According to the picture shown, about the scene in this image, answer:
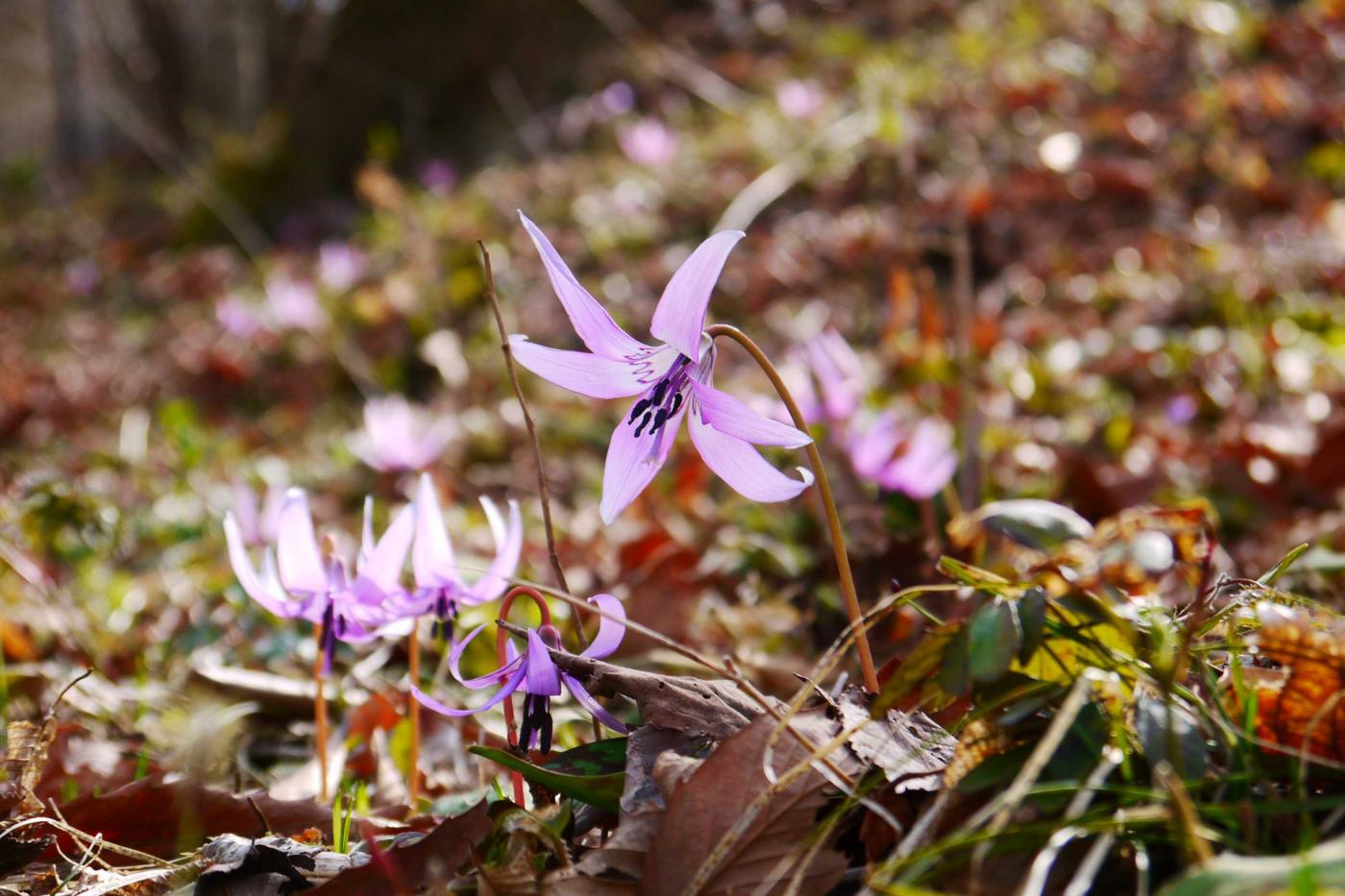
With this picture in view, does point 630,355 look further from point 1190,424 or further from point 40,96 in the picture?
point 40,96

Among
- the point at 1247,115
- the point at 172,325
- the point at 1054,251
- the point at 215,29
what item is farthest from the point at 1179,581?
the point at 215,29

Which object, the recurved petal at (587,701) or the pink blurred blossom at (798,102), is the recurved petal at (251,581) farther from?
the pink blurred blossom at (798,102)

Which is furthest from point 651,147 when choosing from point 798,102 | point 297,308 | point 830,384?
point 830,384

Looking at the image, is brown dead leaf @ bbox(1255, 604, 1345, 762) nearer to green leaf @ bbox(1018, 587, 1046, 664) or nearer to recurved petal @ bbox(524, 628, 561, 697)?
green leaf @ bbox(1018, 587, 1046, 664)

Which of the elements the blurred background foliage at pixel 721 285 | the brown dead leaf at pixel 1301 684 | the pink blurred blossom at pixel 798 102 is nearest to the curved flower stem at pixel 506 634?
the brown dead leaf at pixel 1301 684

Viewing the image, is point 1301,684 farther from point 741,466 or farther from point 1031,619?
point 741,466

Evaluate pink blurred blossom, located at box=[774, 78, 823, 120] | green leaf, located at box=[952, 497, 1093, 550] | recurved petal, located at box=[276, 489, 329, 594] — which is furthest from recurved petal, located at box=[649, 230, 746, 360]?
pink blurred blossom, located at box=[774, 78, 823, 120]
